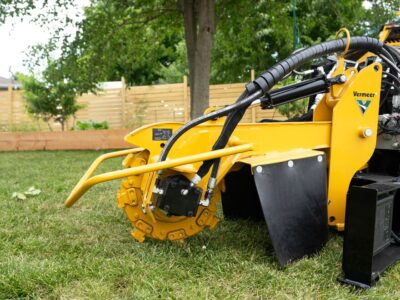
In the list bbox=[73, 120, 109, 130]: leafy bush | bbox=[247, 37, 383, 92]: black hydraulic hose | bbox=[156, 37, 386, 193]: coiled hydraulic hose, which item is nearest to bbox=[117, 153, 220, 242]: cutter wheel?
bbox=[156, 37, 386, 193]: coiled hydraulic hose

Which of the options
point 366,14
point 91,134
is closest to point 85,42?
point 91,134

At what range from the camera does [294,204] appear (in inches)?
101

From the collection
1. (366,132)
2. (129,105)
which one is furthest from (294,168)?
(129,105)

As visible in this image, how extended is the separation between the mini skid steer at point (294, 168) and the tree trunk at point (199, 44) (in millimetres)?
5568

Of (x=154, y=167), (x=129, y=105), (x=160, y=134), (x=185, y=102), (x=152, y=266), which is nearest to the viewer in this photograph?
(x=154, y=167)

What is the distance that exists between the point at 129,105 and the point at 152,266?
11445 mm

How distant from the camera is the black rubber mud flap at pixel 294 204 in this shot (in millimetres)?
2473

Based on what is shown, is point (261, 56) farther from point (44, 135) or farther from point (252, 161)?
point (252, 161)

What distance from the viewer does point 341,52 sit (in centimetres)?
283

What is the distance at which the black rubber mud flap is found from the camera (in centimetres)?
247

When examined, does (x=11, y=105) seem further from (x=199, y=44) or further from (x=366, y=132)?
(x=366, y=132)

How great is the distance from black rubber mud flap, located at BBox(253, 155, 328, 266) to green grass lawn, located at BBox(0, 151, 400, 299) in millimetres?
109

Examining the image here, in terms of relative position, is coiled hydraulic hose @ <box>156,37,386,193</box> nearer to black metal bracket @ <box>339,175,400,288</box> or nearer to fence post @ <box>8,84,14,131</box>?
black metal bracket @ <box>339,175,400,288</box>

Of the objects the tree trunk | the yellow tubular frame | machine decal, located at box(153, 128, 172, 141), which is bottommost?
the yellow tubular frame
